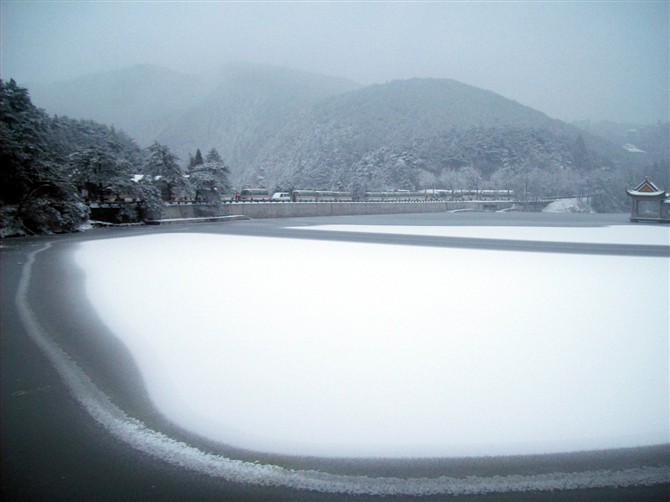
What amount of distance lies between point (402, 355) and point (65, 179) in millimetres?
31793

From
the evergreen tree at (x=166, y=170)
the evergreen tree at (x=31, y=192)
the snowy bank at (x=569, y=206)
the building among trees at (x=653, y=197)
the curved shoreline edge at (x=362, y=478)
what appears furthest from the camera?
the snowy bank at (x=569, y=206)

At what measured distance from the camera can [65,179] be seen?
31.3 metres

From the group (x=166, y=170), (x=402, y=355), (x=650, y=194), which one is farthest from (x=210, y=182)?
(x=402, y=355)

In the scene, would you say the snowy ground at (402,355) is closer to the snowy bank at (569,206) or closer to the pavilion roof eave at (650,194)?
the pavilion roof eave at (650,194)

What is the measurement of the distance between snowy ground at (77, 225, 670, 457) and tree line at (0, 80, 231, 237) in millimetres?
19359

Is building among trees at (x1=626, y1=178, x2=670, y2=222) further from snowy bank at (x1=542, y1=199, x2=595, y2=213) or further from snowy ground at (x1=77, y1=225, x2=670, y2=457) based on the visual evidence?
snowy bank at (x1=542, y1=199, x2=595, y2=213)

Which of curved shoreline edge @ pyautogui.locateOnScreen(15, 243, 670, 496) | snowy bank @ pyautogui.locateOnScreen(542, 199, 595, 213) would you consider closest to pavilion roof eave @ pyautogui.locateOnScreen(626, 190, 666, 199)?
snowy bank @ pyautogui.locateOnScreen(542, 199, 595, 213)

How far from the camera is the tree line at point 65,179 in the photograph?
28578 millimetres

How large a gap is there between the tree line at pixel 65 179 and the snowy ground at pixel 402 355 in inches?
762

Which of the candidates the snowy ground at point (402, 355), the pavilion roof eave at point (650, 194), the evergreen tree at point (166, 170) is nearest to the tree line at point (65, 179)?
the evergreen tree at point (166, 170)

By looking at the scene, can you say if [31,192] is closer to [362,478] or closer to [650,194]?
[362,478]

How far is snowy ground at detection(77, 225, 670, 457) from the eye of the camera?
15.9 ft

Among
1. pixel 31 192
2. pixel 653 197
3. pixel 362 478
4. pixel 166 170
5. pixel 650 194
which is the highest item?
pixel 166 170

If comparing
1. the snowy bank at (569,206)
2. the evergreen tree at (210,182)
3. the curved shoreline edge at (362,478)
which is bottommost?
the snowy bank at (569,206)
